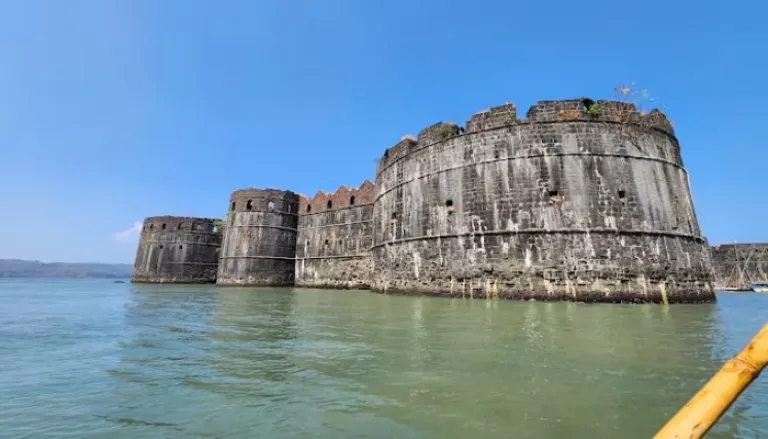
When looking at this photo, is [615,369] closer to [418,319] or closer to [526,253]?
[418,319]

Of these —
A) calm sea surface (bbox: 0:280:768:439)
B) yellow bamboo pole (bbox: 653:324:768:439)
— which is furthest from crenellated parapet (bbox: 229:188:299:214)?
yellow bamboo pole (bbox: 653:324:768:439)

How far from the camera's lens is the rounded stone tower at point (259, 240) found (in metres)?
25.9

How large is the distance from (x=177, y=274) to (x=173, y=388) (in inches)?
1237

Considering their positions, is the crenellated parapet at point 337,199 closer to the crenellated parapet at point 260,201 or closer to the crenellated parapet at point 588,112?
the crenellated parapet at point 260,201

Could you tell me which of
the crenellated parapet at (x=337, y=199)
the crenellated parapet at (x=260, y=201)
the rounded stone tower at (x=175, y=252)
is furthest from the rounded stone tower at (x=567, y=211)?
the rounded stone tower at (x=175, y=252)

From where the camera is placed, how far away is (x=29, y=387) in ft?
11.1

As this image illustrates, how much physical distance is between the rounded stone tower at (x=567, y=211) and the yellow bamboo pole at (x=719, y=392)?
10.6 metres

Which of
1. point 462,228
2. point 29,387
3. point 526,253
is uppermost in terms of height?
point 462,228

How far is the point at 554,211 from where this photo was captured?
1160 centimetres

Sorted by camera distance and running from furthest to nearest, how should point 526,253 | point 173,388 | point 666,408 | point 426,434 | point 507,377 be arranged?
1. point 526,253
2. point 507,377
3. point 173,388
4. point 666,408
5. point 426,434

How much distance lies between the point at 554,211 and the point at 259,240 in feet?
66.3

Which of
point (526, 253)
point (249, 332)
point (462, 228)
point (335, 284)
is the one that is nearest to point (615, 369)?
point (249, 332)

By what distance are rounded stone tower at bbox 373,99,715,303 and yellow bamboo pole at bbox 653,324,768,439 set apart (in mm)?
10588

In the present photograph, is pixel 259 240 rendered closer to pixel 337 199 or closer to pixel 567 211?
pixel 337 199
